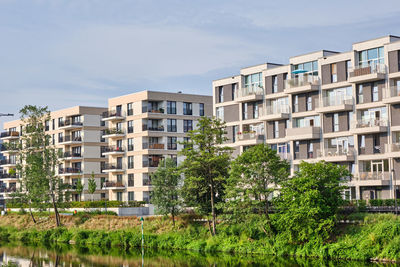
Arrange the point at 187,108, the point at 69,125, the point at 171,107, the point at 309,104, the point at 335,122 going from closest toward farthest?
the point at 335,122
the point at 309,104
the point at 171,107
the point at 187,108
the point at 69,125

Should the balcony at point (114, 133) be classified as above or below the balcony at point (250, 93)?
below

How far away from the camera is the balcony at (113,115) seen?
255 feet

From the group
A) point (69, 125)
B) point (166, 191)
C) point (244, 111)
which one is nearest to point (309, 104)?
point (244, 111)

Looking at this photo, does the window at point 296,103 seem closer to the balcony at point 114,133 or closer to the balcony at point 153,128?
the balcony at point 153,128

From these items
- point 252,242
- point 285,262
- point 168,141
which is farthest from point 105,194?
point 285,262

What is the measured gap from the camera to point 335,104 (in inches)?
2153

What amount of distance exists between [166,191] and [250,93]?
17673mm

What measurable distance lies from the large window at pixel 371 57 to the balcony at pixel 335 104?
3449 millimetres

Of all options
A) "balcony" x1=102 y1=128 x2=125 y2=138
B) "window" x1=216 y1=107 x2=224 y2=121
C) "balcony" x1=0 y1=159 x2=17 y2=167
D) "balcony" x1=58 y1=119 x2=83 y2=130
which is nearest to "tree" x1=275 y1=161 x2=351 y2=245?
"window" x1=216 y1=107 x2=224 y2=121

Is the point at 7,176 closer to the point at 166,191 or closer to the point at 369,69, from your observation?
the point at 166,191

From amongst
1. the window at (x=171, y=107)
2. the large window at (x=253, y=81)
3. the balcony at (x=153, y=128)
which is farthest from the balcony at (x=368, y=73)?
the balcony at (x=153, y=128)

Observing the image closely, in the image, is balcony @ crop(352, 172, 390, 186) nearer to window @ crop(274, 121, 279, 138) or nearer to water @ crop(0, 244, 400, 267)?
window @ crop(274, 121, 279, 138)

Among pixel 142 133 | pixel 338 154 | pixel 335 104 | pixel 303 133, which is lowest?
pixel 338 154

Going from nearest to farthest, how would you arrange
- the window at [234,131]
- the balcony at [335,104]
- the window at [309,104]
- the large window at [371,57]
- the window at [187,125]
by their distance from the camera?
the large window at [371,57] → the balcony at [335,104] → the window at [309,104] → the window at [234,131] → the window at [187,125]
